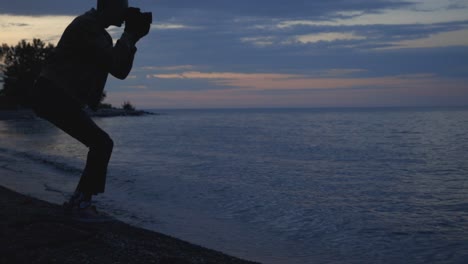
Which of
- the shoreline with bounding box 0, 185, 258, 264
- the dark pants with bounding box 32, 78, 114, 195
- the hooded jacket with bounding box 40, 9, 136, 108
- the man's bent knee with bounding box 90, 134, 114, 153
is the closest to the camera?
the shoreline with bounding box 0, 185, 258, 264

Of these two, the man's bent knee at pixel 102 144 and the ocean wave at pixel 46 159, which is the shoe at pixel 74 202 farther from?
the ocean wave at pixel 46 159

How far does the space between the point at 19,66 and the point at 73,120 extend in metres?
72.7

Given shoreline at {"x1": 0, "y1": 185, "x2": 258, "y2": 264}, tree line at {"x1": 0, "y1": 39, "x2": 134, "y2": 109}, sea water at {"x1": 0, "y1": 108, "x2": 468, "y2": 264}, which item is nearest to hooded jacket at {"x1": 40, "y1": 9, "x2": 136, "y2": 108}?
shoreline at {"x1": 0, "y1": 185, "x2": 258, "y2": 264}

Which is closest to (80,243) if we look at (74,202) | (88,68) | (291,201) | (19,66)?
(74,202)

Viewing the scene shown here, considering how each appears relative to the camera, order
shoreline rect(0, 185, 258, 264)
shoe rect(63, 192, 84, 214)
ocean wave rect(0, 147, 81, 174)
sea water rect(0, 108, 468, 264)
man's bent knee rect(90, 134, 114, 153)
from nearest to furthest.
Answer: shoreline rect(0, 185, 258, 264)
man's bent knee rect(90, 134, 114, 153)
shoe rect(63, 192, 84, 214)
sea water rect(0, 108, 468, 264)
ocean wave rect(0, 147, 81, 174)

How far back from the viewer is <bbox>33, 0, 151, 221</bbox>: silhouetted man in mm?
4165

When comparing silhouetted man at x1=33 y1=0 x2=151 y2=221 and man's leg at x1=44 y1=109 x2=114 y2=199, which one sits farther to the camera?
man's leg at x1=44 y1=109 x2=114 y2=199

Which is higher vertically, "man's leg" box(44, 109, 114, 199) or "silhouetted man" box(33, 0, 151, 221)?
"silhouetted man" box(33, 0, 151, 221)

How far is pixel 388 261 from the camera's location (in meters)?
5.51

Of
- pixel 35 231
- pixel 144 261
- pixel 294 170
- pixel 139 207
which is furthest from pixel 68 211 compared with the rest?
pixel 294 170

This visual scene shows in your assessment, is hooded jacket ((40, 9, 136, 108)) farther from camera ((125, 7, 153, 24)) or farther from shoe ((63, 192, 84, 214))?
shoe ((63, 192, 84, 214))

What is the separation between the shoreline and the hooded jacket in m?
1.16

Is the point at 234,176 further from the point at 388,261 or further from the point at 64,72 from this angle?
the point at 64,72

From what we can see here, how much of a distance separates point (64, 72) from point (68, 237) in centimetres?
143
